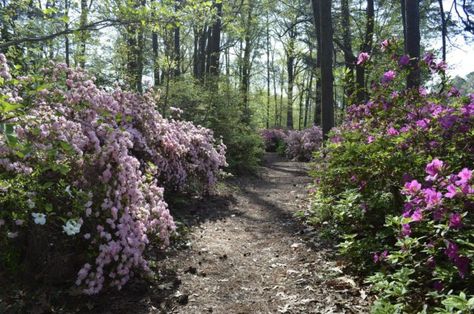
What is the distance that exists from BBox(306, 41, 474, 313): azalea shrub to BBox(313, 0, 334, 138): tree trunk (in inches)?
167

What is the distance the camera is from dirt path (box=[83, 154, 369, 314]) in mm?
3131

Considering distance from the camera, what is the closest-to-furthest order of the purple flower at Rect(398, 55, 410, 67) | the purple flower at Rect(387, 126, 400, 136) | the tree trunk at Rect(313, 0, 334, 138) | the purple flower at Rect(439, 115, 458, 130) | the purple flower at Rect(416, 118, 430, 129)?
the purple flower at Rect(439, 115, 458, 130), the purple flower at Rect(416, 118, 430, 129), the purple flower at Rect(387, 126, 400, 136), the purple flower at Rect(398, 55, 410, 67), the tree trunk at Rect(313, 0, 334, 138)

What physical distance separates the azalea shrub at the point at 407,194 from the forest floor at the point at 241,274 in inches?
12.3

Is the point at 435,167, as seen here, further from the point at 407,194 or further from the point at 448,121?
the point at 448,121

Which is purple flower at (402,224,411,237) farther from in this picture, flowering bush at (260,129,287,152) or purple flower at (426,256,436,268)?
flowering bush at (260,129,287,152)

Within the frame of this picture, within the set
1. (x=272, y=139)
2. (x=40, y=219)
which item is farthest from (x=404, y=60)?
(x=272, y=139)

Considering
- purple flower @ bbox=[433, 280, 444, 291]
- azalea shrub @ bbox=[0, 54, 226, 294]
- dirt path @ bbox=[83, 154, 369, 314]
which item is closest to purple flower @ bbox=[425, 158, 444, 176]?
purple flower @ bbox=[433, 280, 444, 291]

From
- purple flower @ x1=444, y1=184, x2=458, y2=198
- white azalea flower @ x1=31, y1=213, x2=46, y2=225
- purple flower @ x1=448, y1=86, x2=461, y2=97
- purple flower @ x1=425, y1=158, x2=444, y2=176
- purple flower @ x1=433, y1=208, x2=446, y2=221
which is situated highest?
purple flower @ x1=448, y1=86, x2=461, y2=97

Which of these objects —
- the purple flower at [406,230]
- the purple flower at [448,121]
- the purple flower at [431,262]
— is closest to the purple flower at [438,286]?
the purple flower at [431,262]

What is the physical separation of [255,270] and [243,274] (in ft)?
0.53

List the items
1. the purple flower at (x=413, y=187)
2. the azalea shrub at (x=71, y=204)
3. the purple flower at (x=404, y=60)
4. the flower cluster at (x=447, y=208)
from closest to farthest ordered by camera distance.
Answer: the flower cluster at (x=447, y=208)
the purple flower at (x=413, y=187)
the azalea shrub at (x=71, y=204)
the purple flower at (x=404, y=60)

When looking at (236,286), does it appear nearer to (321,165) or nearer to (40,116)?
(40,116)

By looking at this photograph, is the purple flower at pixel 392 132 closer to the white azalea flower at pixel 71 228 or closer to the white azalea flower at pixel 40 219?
the white azalea flower at pixel 71 228

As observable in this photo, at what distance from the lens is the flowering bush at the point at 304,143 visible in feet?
51.8
